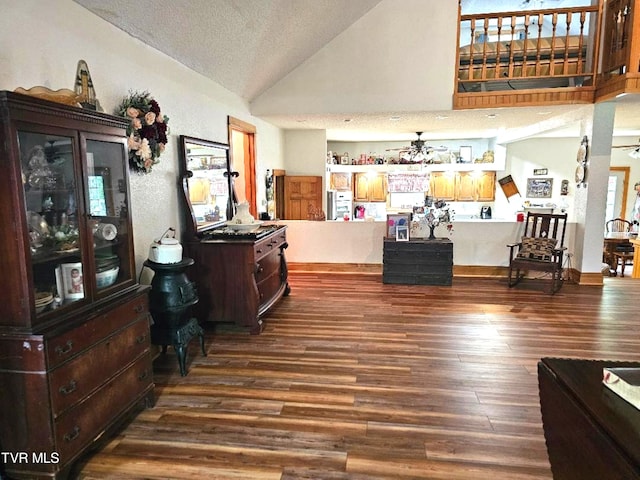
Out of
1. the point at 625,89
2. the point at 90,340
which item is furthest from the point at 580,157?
the point at 90,340

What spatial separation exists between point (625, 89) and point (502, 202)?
501 cm

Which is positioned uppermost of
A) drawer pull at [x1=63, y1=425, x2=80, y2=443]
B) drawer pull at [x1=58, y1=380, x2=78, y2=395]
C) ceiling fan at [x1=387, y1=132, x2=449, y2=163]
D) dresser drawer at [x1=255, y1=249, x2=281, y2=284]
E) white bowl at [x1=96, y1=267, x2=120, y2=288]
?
ceiling fan at [x1=387, y1=132, x2=449, y2=163]

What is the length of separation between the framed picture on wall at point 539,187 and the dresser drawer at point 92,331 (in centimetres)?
884

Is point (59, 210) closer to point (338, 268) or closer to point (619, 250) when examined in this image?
point (338, 268)

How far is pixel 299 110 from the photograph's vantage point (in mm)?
5723

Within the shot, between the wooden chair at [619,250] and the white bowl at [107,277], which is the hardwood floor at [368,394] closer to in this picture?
the white bowl at [107,277]

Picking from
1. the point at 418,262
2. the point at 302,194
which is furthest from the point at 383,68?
the point at 302,194

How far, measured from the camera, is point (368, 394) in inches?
109

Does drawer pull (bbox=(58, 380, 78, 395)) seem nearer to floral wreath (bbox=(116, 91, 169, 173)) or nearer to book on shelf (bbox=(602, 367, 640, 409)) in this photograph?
floral wreath (bbox=(116, 91, 169, 173))

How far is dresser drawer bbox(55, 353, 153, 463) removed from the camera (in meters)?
1.90

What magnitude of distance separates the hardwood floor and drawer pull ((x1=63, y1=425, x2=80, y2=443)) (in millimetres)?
243

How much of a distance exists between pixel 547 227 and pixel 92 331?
5.54 m

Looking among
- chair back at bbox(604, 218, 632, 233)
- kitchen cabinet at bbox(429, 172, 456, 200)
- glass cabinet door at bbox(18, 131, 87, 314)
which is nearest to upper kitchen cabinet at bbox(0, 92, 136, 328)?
glass cabinet door at bbox(18, 131, 87, 314)

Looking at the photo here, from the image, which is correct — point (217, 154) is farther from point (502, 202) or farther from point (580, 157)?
point (502, 202)
